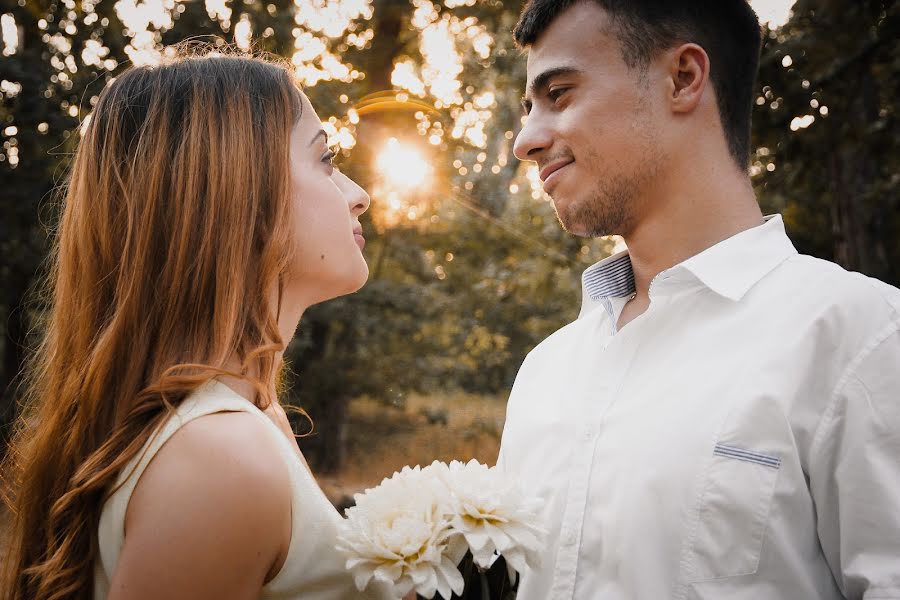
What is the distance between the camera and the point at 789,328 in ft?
5.93

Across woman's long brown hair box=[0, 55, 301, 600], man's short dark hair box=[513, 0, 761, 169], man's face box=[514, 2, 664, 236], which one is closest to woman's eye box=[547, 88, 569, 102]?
man's face box=[514, 2, 664, 236]

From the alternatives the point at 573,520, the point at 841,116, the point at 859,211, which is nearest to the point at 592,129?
the point at 573,520

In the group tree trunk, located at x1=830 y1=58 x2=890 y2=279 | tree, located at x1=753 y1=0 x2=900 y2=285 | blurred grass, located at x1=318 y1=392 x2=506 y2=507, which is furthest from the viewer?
blurred grass, located at x1=318 y1=392 x2=506 y2=507

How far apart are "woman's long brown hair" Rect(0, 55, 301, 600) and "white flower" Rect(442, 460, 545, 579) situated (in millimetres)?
592

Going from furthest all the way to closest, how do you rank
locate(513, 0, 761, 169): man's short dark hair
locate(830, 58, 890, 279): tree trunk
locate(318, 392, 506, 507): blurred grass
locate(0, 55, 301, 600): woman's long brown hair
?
locate(318, 392, 506, 507): blurred grass
locate(830, 58, 890, 279): tree trunk
locate(513, 0, 761, 169): man's short dark hair
locate(0, 55, 301, 600): woman's long brown hair

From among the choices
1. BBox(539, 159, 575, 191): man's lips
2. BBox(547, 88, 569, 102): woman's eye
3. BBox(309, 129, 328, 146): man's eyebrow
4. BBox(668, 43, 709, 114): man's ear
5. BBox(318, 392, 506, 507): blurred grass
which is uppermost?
BBox(668, 43, 709, 114): man's ear

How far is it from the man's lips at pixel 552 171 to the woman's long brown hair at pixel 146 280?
0.85m

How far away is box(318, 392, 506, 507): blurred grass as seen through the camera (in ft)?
39.3

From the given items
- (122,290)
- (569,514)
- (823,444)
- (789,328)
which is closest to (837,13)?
(789,328)

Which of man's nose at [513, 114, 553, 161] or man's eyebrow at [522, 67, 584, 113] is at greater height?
man's eyebrow at [522, 67, 584, 113]

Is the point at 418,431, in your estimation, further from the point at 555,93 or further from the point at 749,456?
the point at 749,456

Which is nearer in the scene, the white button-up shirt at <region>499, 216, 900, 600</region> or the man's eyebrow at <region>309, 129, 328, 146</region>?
the white button-up shirt at <region>499, 216, 900, 600</region>

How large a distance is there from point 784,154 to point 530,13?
117 inches

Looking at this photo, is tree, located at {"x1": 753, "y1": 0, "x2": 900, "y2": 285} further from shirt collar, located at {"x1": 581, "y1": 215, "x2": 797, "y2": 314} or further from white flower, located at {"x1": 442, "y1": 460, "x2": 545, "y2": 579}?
white flower, located at {"x1": 442, "y1": 460, "x2": 545, "y2": 579}
